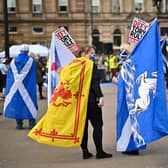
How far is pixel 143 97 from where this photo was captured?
22.2 ft

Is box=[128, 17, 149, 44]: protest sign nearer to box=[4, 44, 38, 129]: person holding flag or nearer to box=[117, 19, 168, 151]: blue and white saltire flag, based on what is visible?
box=[117, 19, 168, 151]: blue and white saltire flag

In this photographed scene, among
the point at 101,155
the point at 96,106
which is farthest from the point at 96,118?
the point at 101,155

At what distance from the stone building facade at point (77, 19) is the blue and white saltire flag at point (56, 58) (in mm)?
45927

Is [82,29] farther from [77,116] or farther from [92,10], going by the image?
[77,116]

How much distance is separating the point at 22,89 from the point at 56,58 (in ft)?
3.62

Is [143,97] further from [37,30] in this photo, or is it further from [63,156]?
[37,30]

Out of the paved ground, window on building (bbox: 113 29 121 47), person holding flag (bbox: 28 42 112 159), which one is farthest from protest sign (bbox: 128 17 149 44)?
window on building (bbox: 113 29 121 47)

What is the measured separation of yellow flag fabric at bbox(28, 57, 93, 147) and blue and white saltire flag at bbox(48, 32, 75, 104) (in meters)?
2.45

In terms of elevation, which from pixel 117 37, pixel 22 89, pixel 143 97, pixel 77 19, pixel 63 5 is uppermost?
pixel 63 5

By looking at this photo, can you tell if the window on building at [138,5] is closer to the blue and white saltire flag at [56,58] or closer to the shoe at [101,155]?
the blue and white saltire flag at [56,58]

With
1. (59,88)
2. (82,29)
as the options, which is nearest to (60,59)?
(59,88)

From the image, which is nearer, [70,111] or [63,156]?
[70,111]

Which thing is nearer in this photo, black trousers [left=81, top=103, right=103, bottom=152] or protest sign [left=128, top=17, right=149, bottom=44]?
black trousers [left=81, top=103, right=103, bottom=152]

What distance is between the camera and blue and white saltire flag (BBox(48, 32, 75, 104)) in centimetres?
920
